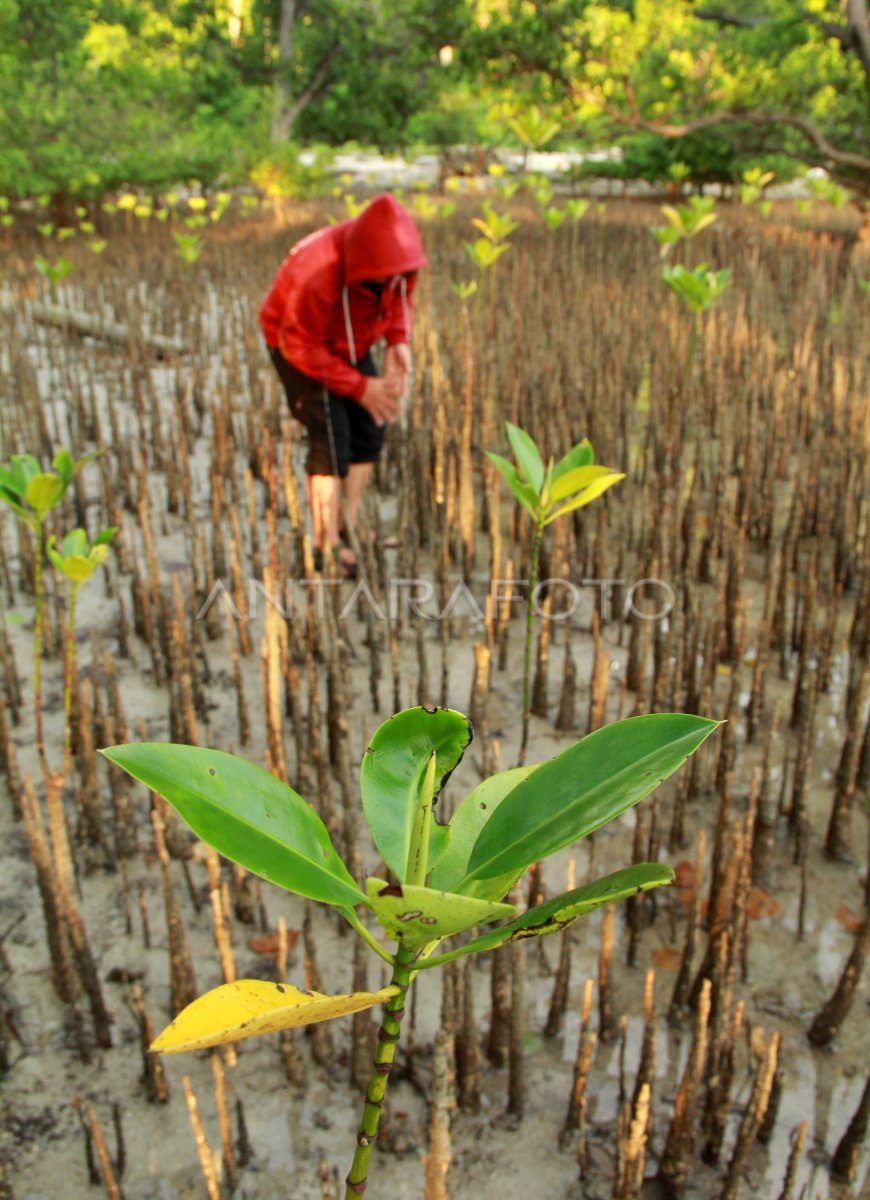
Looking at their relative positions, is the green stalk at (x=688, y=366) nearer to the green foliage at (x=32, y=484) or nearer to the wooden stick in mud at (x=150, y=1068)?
the green foliage at (x=32, y=484)

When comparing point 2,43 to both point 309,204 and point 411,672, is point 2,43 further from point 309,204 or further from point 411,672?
point 411,672

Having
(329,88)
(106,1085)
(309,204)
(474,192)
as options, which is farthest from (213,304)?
(329,88)

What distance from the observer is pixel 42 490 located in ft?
4.84

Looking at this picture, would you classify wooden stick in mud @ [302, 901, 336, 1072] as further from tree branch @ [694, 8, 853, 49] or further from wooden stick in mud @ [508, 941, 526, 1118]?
tree branch @ [694, 8, 853, 49]

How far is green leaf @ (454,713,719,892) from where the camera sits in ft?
1.38

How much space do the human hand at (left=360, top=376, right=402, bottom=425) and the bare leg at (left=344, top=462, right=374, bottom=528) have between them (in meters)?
0.24

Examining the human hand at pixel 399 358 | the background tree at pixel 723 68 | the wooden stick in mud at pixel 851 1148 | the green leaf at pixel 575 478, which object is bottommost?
the wooden stick in mud at pixel 851 1148

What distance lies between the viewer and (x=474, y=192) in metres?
13.5

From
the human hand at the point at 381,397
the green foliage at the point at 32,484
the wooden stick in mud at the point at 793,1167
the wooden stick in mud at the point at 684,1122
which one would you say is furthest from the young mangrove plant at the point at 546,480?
the human hand at the point at 381,397

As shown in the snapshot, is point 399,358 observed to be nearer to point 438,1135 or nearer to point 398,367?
point 398,367

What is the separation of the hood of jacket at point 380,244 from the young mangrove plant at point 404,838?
186 cm

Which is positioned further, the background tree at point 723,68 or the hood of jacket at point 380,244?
the background tree at point 723,68

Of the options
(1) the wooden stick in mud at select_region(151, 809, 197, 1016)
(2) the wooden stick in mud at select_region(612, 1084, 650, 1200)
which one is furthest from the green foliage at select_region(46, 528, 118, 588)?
(2) the wooden stick in mud at select_region(612, 1084, 650, 1200)

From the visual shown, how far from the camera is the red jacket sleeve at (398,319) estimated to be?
2.43 m
